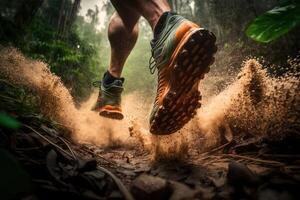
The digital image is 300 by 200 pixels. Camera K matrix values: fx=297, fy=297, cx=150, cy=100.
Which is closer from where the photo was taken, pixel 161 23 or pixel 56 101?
pixel 161 23

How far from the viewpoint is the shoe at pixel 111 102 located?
99.1 inches

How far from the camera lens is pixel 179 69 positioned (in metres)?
1.65

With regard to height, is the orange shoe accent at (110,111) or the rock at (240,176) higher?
the orange shoe accent at (110,111)

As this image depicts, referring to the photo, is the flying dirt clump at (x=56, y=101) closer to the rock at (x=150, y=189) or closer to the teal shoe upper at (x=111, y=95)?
the teal shoe upper at (x=111, y=95)

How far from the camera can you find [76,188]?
1.03 meters

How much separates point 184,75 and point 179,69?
A: 5cm

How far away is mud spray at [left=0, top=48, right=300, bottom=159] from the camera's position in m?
1.72

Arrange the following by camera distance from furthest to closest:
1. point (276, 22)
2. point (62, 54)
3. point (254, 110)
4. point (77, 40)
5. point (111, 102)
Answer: point (77, 40) < point (62, 54) < point (111, 102) < point (254, 110) < point (276, 22)

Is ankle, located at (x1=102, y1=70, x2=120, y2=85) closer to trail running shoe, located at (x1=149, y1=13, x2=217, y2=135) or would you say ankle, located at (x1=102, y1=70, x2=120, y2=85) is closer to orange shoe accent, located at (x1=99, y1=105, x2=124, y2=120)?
orange shoe accent, located at (x1=99, y1=105, x2=124, y2=120)

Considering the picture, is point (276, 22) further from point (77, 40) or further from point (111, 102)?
point (77, 40)

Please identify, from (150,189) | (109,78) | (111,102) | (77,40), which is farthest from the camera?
(77,40)

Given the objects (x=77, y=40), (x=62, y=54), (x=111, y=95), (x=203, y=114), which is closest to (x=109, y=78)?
(x=111, y=95)

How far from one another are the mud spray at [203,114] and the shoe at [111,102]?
0.93 ft

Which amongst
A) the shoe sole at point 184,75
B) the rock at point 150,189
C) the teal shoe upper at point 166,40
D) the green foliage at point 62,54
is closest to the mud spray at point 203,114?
the shoe sole at point 184,75
